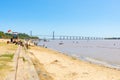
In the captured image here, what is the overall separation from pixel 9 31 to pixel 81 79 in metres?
47.1

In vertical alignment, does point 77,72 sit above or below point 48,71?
below

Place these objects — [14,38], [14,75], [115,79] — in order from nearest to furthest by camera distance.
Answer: [14,75] < [115,79] < [14,38]

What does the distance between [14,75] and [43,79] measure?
1538 mm

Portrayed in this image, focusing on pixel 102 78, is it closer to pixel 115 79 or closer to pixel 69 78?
pixel 115 79

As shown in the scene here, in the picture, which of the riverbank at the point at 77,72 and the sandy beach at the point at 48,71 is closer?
the sandy beach at the point at 48,71

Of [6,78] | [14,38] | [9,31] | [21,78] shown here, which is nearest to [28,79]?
[21,78]

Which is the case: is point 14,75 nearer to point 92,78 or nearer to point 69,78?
point 69,78

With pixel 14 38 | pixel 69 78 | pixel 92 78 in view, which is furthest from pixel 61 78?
pixel 14 38

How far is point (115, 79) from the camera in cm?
1670

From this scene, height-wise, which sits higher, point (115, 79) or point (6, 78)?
point (6, 78)

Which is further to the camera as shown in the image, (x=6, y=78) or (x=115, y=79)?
(x=115, y=79)

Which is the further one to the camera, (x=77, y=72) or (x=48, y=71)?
(x=77, y=72)

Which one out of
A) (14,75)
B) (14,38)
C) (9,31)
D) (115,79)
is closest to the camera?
(14,75)

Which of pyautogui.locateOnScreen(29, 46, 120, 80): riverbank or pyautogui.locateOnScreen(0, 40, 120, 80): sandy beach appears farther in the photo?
pyautogui.locateOnScreen(29, 46, 120, 80): riverbank
